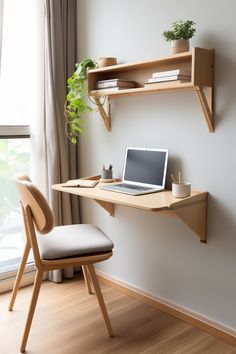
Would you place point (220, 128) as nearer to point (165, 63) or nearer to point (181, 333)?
point (165, 63)

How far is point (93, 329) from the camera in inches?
A: 87.5

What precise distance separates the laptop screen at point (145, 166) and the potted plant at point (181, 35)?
1.88 ft

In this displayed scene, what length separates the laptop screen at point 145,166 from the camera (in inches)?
89.3

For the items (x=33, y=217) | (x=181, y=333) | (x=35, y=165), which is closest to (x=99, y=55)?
(x=35, y=165)

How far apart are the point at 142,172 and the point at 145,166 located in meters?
0.04

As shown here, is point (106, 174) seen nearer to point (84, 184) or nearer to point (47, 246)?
point (84, 184)

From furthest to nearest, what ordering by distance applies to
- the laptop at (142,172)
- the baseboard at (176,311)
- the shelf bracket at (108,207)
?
the shelf bracket at (108,207) < the laptop at (142,172) < the baseboard at (176,311)

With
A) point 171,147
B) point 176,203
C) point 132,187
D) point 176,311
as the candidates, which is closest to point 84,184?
point 132,187

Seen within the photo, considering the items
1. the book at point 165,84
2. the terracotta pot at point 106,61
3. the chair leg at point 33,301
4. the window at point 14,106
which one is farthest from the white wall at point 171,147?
the chair leg at point 33,301

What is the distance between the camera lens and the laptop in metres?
2.25

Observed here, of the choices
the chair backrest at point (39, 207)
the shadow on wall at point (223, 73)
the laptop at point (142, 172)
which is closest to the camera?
the chair backrest at point (39, 207)

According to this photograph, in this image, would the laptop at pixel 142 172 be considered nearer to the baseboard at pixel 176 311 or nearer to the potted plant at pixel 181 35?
the potted plant at pixel 181 35

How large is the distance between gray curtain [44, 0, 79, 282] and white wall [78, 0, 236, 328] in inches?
4.2

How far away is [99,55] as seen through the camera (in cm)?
271
